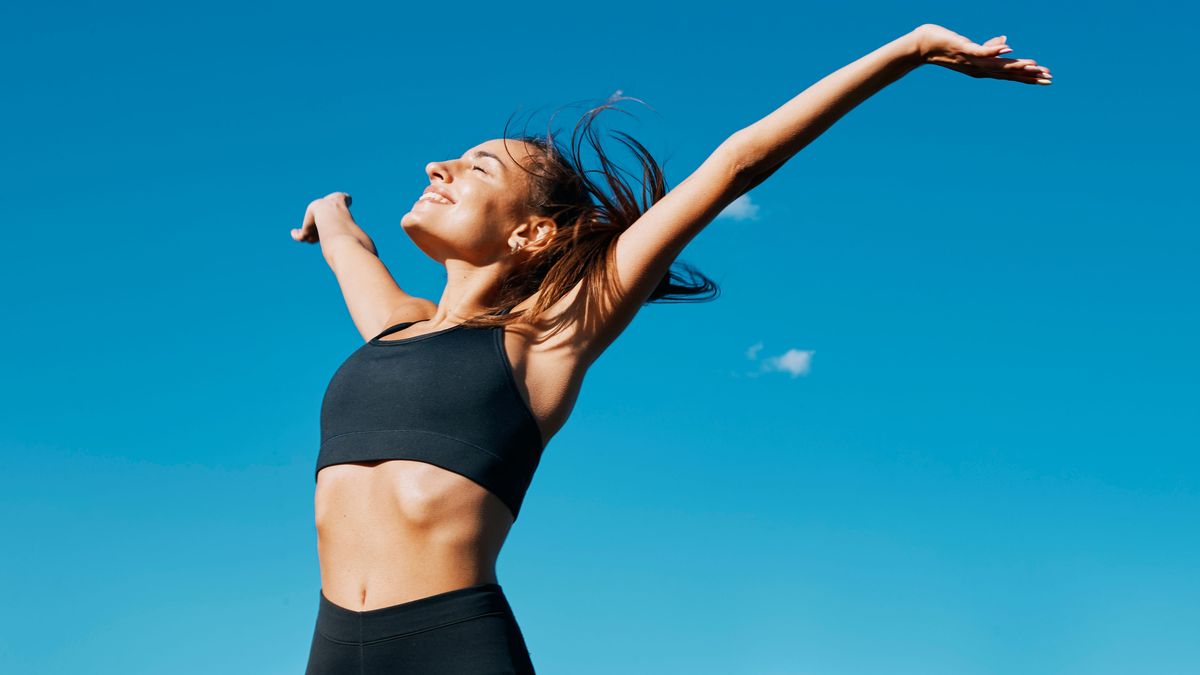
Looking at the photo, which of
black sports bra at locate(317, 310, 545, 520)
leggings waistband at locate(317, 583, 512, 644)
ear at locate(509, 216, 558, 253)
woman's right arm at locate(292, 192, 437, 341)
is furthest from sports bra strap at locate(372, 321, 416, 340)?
leggings waistband at locate(317, 583, 512, 644)

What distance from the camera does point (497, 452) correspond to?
3555 mm

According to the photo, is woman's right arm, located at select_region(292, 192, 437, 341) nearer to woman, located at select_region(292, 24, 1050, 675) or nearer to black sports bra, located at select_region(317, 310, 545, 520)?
woman, located at select_region(292, 24, 1050, 675)

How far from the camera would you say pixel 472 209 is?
4.32 meters

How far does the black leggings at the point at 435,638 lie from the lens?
335 centimetres

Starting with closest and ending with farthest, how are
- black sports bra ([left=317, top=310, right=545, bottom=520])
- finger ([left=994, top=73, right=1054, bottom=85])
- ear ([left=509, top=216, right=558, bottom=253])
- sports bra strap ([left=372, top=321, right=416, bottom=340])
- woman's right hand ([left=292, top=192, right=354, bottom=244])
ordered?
black sports bra ([left=317, top=310, right=545, bottom=520]) → finger ([left=994, top=73, right=1054, bottom=85]) → sports bra strap ([left=372, top=321, right=416, bottom=340]) → ear ([left=509, top=216, right=558, bottom=253]) → woman's right hand ([left=292, top=192, right=354, bottom=244])

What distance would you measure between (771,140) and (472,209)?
1230mm

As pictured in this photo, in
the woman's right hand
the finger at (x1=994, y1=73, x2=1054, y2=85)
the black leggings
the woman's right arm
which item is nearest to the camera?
the black leggings

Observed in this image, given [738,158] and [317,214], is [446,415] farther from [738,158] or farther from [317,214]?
[317,214]

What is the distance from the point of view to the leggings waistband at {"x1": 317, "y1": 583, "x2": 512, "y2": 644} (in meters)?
3.37

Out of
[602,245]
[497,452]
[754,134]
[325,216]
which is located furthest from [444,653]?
[325,216]

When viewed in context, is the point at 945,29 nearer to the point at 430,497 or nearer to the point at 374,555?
the point at 430,497

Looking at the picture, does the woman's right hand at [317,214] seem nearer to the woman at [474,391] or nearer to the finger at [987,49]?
the woman at [474,391]

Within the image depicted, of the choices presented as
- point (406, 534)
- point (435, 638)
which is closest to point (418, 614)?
point (435, 638)

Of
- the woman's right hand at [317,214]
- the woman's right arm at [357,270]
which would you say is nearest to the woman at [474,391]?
the woman's right arm at [357,270]
